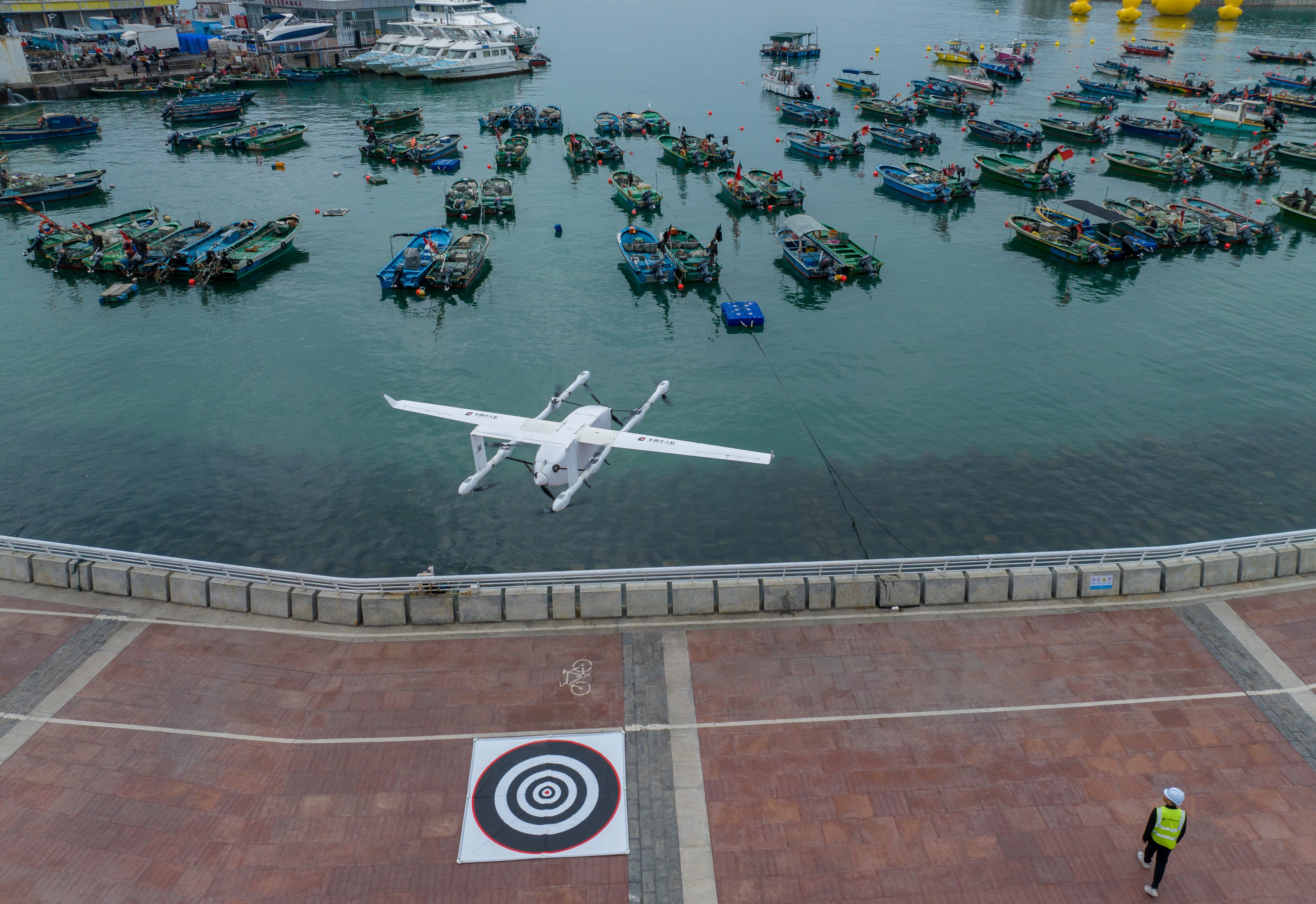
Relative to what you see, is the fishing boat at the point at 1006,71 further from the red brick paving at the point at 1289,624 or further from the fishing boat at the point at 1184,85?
the red brick paving at the point at 1289,624

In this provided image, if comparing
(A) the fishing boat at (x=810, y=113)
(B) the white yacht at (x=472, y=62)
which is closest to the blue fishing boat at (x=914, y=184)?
(A) the fishing boat at (x=810, y=113)

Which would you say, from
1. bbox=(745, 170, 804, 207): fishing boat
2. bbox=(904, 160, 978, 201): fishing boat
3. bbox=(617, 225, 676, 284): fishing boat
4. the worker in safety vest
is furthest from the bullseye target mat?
bbox=(904, 160, 978, 201): fishing boat

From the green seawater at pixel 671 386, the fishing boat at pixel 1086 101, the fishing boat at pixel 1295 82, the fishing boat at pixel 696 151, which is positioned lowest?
the green seawater at pixel 671 386

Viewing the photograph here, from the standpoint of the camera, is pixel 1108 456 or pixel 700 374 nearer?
pixel 1108 456

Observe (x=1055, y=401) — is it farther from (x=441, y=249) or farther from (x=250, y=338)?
(x=250, y=338)

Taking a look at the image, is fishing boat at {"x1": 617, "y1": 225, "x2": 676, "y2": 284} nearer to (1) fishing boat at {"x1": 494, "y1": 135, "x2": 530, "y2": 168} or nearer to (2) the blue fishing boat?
(2) the blue fishing boat

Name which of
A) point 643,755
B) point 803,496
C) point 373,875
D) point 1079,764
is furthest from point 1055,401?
point 373,875
